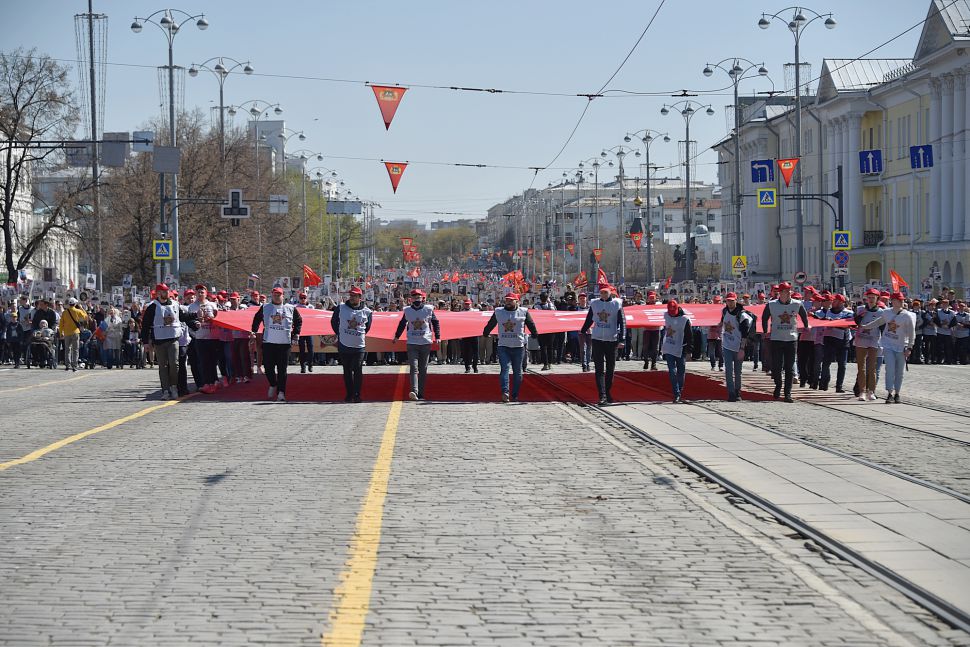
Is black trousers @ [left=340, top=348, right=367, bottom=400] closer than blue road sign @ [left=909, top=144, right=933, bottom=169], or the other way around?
black trousers @ [left=340, top=348, right=367, bottom=400]

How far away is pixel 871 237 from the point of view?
254 ft

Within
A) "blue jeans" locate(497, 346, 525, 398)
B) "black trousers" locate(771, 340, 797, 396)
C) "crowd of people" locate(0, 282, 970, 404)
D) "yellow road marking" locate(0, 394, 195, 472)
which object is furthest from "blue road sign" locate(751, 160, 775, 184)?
"yellow road marking" locate(0, 394, 195, 472)

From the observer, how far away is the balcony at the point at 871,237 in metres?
76.5

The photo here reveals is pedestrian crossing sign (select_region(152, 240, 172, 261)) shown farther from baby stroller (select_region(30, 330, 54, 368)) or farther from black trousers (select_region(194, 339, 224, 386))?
black trousers (select_region(194, 339, 224, 386))

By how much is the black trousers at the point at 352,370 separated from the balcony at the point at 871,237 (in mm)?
59308

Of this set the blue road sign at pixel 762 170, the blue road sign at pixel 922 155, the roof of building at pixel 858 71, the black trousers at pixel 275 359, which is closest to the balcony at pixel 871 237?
the roof of building at pixel 858 71

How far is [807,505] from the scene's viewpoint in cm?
1090

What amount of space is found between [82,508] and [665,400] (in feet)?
44.9

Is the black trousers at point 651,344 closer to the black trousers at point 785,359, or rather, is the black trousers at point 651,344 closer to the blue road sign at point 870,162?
the black trousers at point 785,359

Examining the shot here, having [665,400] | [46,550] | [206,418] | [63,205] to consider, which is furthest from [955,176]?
[46,550]

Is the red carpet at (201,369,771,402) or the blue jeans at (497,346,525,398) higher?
the blue jeans at (497,346,525,398)

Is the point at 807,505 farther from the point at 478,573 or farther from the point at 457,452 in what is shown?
the point at 457,452

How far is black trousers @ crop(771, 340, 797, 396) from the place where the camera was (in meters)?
22.1

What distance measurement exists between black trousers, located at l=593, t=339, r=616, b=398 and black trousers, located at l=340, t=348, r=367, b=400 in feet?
13.0
